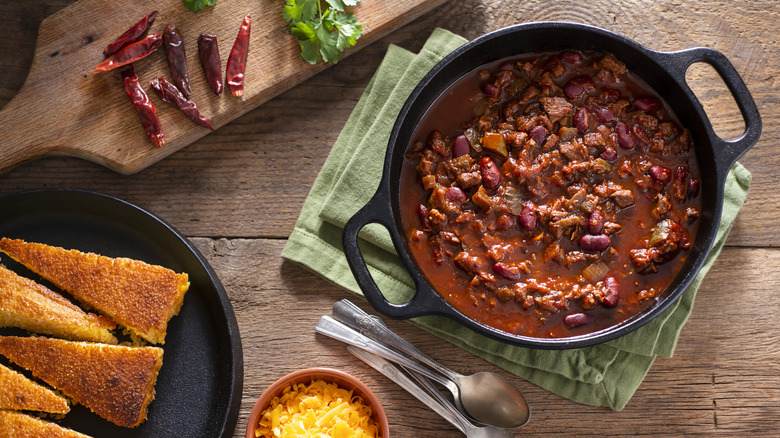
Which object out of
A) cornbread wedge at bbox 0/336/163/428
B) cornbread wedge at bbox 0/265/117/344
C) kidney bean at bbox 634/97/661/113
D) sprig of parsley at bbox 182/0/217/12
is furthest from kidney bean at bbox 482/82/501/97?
cornbread wedge at bbox 0/265/117/344

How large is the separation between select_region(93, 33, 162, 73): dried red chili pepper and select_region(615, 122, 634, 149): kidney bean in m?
2.59

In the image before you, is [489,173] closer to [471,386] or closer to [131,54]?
[471,386]

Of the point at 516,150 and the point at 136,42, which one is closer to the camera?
the point at 516,150

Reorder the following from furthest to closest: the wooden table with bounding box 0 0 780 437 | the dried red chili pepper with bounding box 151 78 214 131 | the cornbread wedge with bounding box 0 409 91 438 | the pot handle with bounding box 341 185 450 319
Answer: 1. the wooden table with bounding box 0 0 780 437
2. the dried red chili pepper with bounding box 151 78 214 131
3. the cornbread wedge with bounding box 0 409 91 438
4. the pot handle with bounding box 341 185 450 319

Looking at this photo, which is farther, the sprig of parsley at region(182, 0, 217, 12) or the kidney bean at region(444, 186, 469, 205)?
the sprig of parsley at region(182, 0, 217, 12)

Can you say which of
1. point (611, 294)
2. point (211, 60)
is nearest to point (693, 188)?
point (611, 294)

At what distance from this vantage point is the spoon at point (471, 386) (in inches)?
139

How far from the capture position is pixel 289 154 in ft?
12.6

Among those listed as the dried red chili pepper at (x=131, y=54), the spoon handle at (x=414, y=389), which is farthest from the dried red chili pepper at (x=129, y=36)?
the spoon handle at (x=414, y=389)

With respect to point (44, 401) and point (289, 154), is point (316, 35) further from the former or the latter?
point (44, 401)

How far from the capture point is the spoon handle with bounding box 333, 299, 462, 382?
3.59 metres

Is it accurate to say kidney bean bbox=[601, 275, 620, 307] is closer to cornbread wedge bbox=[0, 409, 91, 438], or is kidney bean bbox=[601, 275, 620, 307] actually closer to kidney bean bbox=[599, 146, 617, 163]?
kidney bean bbox=[599, 146, 617, 163]

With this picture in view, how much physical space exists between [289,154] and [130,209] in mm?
950

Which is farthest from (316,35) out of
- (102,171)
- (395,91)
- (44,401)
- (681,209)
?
(44,401)
